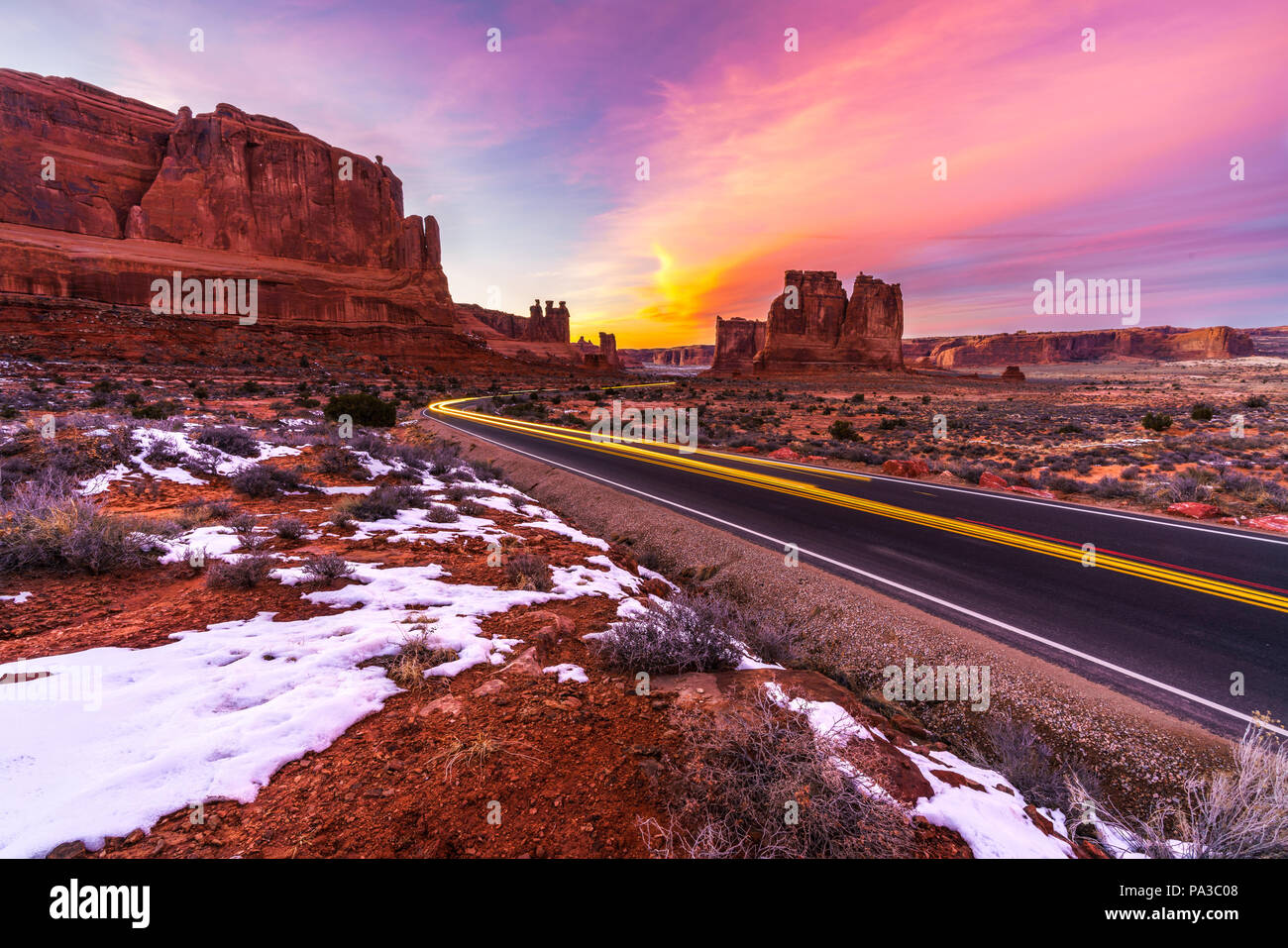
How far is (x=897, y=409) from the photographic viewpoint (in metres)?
39.4

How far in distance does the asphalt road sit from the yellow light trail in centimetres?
4

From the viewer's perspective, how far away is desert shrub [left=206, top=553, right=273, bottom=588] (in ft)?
15.6

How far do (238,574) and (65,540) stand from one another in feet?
A: 5.31

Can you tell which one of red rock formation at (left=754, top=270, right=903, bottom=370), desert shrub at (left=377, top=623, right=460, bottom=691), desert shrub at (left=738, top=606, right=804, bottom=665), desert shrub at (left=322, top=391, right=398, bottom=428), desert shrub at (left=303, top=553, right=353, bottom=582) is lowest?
desert shrub at (left=738, top=606, right=804, bottom=665)

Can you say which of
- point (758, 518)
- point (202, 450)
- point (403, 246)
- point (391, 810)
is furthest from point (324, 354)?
point (391, 810)

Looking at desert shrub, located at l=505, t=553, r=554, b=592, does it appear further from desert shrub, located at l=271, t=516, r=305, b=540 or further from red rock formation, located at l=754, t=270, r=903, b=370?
red rock formation, located at l=754, t=270, r=903, b=370

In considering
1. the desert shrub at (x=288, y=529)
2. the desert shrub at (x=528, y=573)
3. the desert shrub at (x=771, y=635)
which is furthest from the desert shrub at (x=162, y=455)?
the desert shrub at (x=771, y=635)

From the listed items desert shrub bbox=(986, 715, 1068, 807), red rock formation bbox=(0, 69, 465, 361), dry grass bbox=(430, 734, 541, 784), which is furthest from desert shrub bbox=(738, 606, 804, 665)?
red rock formation bbox=(0, 69, 465, 361)

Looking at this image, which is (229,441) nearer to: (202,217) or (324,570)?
(324,570)

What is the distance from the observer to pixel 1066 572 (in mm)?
6992

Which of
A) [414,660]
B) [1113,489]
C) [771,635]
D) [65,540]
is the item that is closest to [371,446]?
[65,540]
